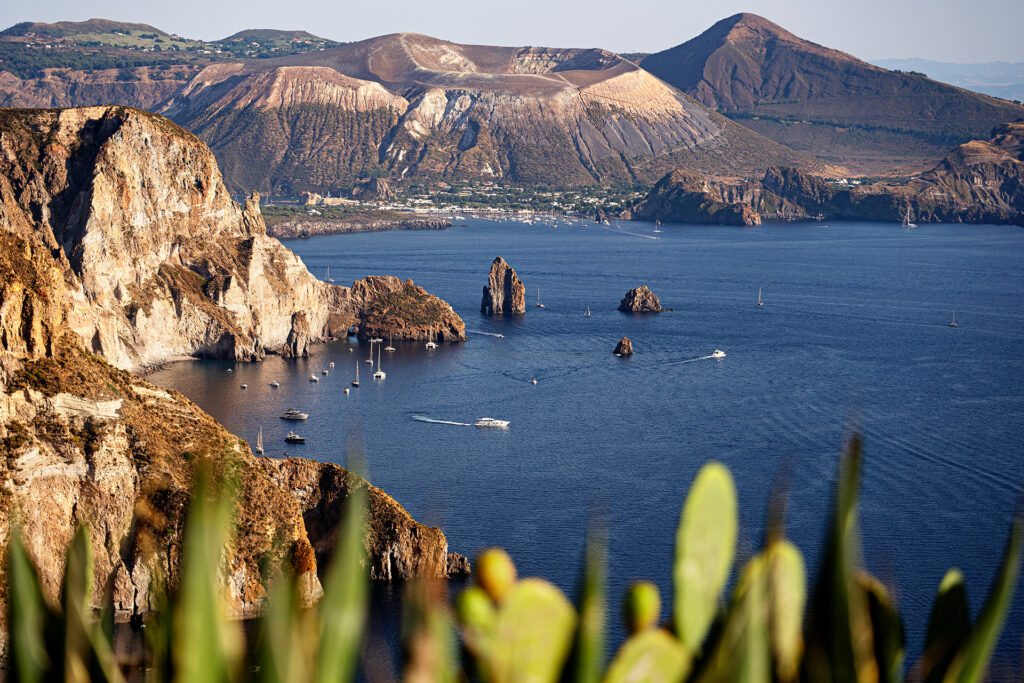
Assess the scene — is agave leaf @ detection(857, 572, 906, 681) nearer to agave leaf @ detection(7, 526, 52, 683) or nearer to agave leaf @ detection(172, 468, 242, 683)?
agave leaf @ detection(172, 468, 242, 683)

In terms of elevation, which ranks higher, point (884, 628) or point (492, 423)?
point (884, 628)

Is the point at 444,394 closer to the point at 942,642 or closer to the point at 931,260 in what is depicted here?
the point at 942,642

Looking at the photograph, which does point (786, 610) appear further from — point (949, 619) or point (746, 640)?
point (949, 619)

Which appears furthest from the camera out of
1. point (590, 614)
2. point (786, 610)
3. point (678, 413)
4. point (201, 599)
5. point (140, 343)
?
point (140, 343)

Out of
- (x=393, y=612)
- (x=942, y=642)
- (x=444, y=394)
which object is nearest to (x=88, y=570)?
(x=942, y=642)

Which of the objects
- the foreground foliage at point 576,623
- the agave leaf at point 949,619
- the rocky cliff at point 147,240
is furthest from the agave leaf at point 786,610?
the rocky cliff at point 147,240

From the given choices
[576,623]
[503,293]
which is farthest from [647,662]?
[503,293]
